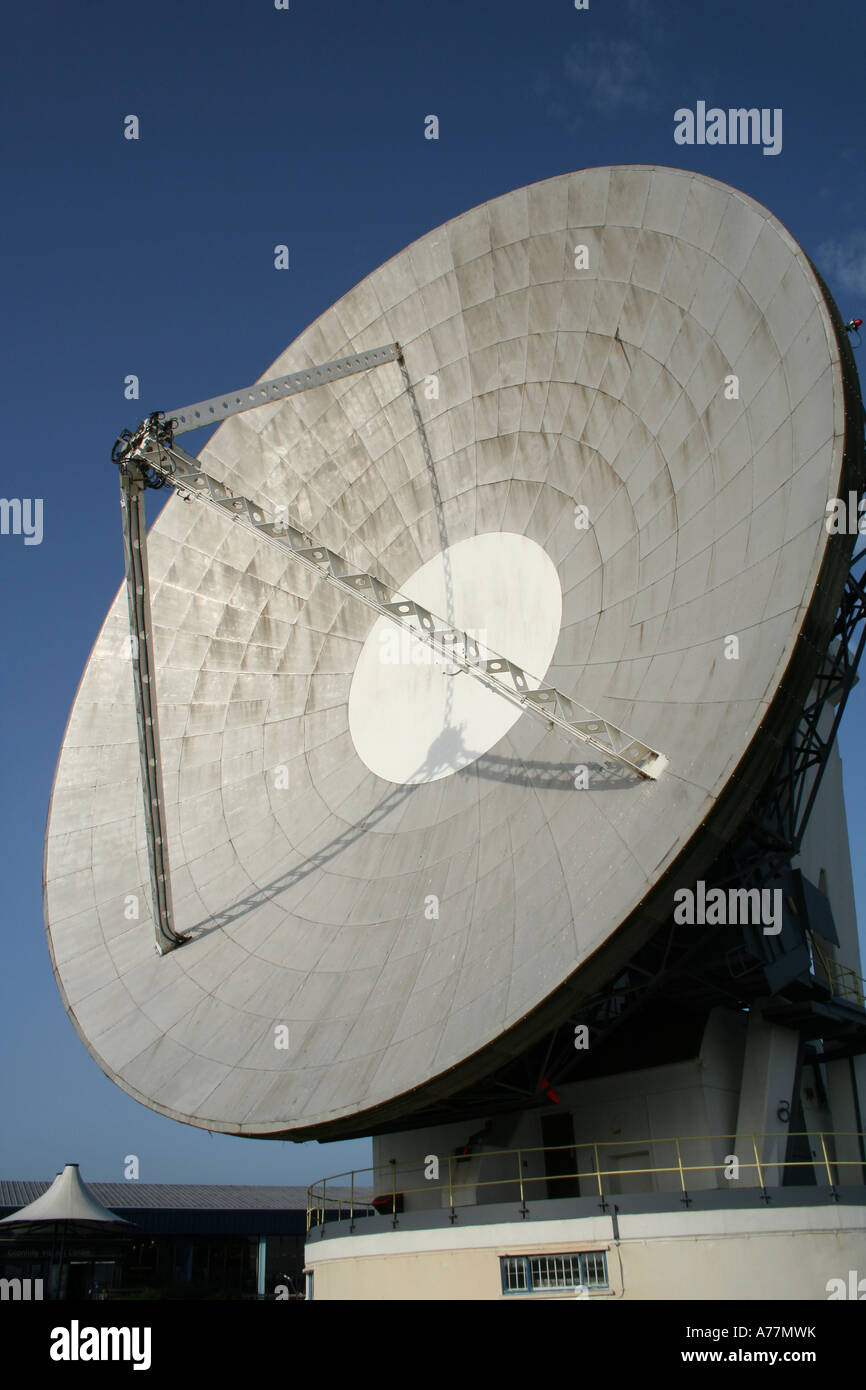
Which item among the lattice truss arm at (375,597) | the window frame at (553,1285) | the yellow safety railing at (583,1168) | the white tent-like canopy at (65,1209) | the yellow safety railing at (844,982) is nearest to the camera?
the lattice truss arm at (375,597)

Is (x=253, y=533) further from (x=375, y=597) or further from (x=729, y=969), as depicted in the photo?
(x=729, y=969)

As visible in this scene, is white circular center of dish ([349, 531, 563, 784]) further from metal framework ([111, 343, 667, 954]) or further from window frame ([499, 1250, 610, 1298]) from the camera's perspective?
window frame ([499, 1250, 610, 1298])

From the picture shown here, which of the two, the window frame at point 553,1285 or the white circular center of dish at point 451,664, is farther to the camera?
the white circular center of dish at point 451,664

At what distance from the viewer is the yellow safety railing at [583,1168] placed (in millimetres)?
19062

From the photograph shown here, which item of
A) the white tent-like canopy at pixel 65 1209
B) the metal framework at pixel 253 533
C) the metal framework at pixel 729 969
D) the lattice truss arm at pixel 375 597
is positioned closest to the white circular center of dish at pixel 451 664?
the metal framework at pixel 253 533

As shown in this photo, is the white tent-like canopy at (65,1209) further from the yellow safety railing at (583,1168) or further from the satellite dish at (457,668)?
the satellite dish at (457,668)

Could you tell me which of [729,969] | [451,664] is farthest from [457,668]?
[729,969]

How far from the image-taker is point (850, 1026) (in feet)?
72.8

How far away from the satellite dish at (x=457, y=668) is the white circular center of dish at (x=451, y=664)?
0.24ft

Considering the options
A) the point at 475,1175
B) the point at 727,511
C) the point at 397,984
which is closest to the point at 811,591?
the point at 727,511

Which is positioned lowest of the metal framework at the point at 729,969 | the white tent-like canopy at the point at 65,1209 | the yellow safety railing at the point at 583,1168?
the white tent-like canopy at the point at 65,1209

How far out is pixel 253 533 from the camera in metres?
18.8

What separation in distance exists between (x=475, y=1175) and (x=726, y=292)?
52.8 feet

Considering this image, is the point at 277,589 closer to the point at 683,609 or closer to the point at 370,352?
the point at 370,352
